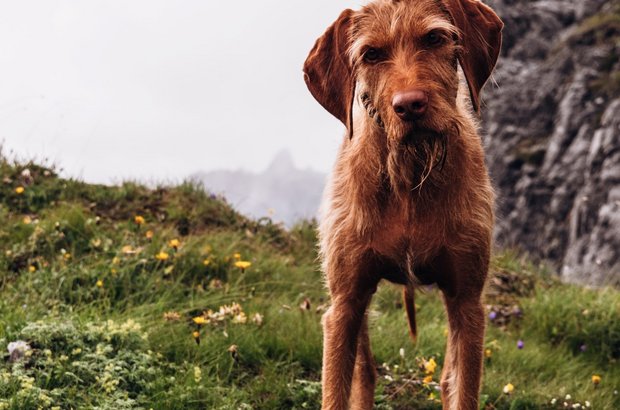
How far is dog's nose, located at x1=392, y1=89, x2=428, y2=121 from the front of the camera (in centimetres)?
287

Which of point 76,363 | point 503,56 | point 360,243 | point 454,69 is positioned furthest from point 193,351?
point 503,56

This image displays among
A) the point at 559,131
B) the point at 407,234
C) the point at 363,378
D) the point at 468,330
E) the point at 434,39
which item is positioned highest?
the point at 559,131

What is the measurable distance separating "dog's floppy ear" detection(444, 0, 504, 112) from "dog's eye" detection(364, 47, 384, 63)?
0.38 meters

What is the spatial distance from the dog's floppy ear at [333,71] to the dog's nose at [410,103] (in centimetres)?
51

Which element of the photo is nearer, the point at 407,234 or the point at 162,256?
the point at 407,234

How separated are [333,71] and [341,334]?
4.17ft

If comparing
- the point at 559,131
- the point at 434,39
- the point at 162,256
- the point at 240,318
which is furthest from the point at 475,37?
the point at 559,131

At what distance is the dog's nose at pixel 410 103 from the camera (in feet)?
9.41

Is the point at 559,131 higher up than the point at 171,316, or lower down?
higher up

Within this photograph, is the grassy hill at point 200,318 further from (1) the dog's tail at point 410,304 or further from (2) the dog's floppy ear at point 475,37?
(2) the dog's floppy ear at point 475,37

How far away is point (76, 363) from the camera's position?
405 centimetres

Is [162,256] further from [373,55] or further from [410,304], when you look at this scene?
[373,55]

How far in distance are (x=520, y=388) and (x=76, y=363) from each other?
9.63 ft

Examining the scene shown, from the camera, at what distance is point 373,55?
3154mm
